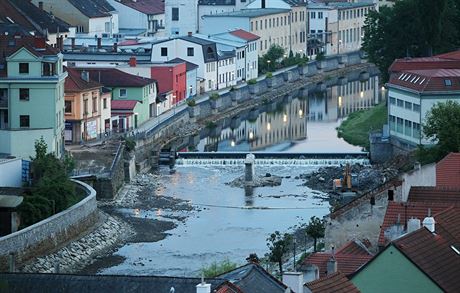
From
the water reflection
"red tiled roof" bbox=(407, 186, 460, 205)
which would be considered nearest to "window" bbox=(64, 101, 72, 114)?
the water reflection

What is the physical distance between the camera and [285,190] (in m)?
31.8

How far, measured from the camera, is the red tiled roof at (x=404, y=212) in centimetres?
1692

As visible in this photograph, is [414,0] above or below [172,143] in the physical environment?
above

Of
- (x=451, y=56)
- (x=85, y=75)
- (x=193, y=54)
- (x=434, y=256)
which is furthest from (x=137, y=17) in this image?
(x=434, y=256)

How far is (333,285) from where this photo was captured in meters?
12.8

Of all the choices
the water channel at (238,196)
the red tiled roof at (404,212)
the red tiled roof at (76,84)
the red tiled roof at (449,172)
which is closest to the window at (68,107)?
the red tiled roof at (76,84)

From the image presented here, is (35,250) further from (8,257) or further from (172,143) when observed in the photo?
(172,143)

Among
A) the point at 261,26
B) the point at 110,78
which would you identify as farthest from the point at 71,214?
the point at 261,26

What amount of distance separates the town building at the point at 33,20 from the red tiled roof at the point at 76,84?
8725 mm

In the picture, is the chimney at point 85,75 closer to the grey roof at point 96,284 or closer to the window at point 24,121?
the window at point 24,121

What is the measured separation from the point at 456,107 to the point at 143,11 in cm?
3088

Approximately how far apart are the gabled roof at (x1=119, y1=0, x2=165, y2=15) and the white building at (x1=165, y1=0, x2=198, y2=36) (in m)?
0.67

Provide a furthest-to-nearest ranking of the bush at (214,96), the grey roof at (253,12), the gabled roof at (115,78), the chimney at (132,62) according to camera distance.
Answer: the grey roof at (253,12)
the bush at (214,96)
the chimney at (132,62)
the gabled roof at (115,78)

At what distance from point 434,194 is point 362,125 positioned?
23.4 metres
